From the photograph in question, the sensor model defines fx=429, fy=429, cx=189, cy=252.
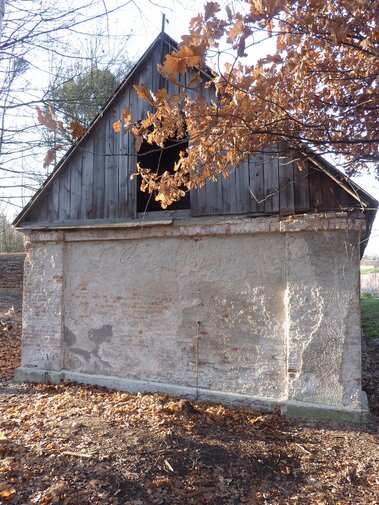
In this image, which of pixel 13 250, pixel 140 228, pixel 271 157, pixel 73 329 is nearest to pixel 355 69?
pixel 271 157

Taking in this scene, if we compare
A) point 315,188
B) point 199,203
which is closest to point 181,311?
point 199,203

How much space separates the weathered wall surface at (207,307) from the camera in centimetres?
619

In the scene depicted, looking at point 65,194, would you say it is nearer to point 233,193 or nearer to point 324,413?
point 233,193

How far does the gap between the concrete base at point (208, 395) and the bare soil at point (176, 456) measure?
0.46 feet

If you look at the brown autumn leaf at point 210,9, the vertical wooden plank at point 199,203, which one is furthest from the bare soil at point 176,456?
the brown autumn leaf at point 210,9

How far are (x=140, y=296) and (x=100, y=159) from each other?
2.74m

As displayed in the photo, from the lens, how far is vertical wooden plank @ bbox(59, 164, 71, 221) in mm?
8406

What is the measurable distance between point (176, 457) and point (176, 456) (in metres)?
0.02

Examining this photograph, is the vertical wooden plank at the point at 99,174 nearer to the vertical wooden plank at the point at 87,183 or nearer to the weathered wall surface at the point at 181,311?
the vertical wooden plank at the point at 87,183

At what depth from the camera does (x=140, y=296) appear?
759 cm

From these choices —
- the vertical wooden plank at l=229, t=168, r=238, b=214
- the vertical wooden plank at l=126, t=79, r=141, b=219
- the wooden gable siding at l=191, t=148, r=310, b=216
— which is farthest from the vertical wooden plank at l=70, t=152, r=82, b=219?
the vertical wooden plank at l=229, t=168, r=238, b=214

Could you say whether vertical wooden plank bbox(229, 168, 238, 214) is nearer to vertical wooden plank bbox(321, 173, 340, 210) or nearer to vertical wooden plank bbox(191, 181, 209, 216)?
vertical wooden plank bbox(191, 181, 209, 216)

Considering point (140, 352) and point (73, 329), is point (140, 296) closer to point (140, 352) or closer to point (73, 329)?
point (140, 352)

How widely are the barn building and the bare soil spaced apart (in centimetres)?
62
